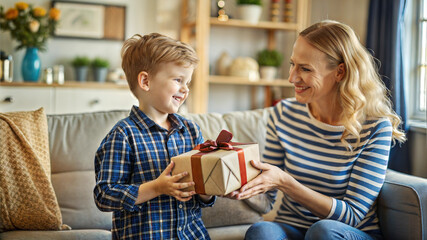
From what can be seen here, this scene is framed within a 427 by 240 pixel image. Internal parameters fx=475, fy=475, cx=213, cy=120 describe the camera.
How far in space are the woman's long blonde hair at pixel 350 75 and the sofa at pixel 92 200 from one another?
0.28 metres

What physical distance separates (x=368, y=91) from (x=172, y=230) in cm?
88

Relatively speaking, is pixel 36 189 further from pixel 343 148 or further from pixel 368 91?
pixel 368 91

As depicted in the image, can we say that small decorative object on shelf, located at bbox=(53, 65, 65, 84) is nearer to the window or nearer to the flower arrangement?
the flower arrangement

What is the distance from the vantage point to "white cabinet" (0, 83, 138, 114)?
151 inches

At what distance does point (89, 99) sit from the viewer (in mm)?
A: 4035

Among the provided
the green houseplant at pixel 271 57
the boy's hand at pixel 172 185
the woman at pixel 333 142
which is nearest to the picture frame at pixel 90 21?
the green houseplant at pixel 271 57

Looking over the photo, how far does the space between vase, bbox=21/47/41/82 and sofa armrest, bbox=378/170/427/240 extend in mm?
3146

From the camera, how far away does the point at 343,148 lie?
5.77ft

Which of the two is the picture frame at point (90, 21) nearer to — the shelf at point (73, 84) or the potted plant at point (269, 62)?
the shelf at point (73, 84)

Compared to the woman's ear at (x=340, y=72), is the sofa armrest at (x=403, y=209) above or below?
below

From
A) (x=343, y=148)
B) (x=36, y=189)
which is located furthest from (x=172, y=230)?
(x=343, y=148)

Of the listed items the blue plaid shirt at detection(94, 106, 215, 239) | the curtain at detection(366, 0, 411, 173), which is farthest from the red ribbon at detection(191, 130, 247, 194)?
the curtain at detection(366, 0, 411, 173)

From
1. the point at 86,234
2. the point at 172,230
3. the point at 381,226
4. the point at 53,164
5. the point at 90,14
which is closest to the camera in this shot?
the point at 172,230

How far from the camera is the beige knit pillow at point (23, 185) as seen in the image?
1.66 metres
